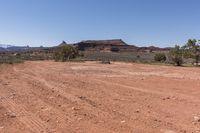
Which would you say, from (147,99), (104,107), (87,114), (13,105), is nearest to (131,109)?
(104,107)

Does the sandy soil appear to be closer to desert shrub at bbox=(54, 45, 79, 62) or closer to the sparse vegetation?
the sparse vegetation

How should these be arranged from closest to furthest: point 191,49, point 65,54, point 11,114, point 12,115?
point 12,115
point 11,114
point 191,49
point 65,54

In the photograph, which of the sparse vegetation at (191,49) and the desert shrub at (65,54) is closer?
the sparse vegetation at (191,49)

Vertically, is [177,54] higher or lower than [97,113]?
higher

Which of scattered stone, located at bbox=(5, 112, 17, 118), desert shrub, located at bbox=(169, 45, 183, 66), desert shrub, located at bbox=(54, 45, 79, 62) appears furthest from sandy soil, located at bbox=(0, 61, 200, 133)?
desert shrub, located at bbox=(54, 45, 79, 62)

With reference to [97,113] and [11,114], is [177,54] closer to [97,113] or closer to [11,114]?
[97,113]

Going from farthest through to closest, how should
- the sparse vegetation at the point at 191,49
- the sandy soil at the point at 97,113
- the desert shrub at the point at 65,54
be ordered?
the desert shrub at the point at 65,54 → the sparse vegetation at the point at 191,49 → the sandy soil at the point at 97,113

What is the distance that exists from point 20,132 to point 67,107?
2.91m

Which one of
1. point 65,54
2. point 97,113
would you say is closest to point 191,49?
point 65,54

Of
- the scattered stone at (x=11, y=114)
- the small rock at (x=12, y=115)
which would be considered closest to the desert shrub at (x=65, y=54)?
the scattered stone at (x=11, y=114)

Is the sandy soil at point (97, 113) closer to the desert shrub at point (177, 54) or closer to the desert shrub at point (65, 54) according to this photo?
the desert shrub at point (177, 54)

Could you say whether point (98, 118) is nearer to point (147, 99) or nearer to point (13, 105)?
point (13, 105)

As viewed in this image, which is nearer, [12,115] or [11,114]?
[12,115]

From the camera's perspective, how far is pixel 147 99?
12.2 m
